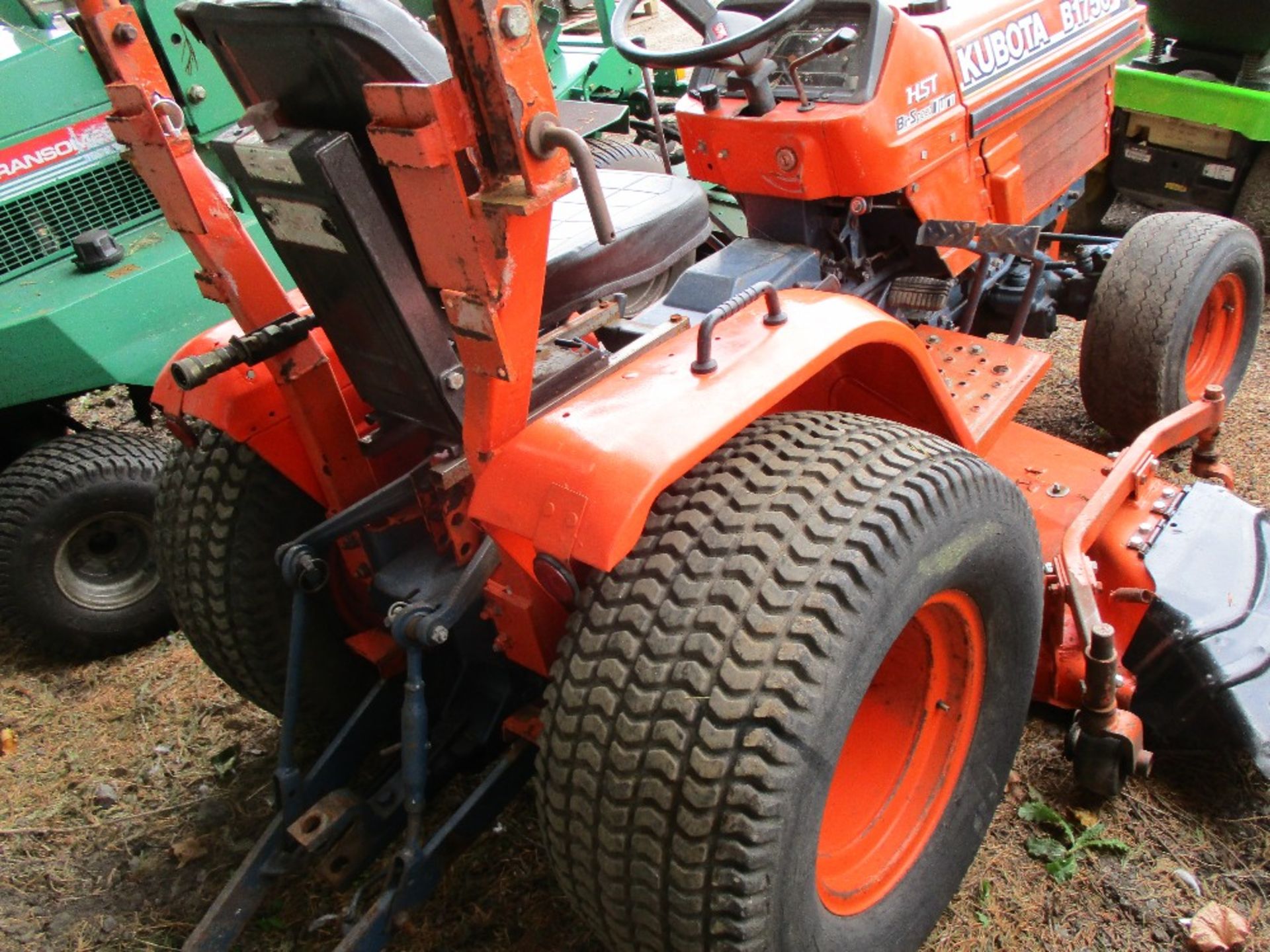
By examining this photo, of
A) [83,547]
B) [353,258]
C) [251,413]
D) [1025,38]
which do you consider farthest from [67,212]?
[1025,38]

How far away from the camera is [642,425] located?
148 cm

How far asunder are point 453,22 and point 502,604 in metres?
0.86

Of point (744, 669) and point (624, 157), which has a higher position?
point (744, 669)

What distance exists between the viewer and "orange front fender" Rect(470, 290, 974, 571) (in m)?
1.37

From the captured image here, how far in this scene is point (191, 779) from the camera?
2.61 metres

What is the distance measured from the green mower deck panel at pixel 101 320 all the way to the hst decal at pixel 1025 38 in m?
2.23

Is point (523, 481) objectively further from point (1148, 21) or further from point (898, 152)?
point (1148, 21)

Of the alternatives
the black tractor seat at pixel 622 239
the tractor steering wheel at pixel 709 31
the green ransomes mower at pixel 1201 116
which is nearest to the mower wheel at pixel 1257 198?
the green ransomes mower at pixel 1201 116

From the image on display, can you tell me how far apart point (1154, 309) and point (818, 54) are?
1.27 metres

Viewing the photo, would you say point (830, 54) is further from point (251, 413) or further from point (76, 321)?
point (76, 321)

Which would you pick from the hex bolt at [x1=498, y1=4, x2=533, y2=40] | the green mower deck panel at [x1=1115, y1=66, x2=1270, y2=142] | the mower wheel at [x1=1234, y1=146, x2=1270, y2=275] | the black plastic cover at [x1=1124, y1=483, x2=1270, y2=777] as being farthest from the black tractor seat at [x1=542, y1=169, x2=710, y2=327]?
the mower wheel at [x1=1234, y1=146, x2=1270, y2=275]

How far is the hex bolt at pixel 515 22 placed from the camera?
1170mm

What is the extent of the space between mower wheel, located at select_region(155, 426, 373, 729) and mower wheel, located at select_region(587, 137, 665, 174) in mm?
2255

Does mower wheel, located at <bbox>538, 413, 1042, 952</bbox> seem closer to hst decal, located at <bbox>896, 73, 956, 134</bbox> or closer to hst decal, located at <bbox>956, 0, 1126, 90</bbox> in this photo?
hst decal, located at <bbox>896, 73, 956, 134</bbox>
